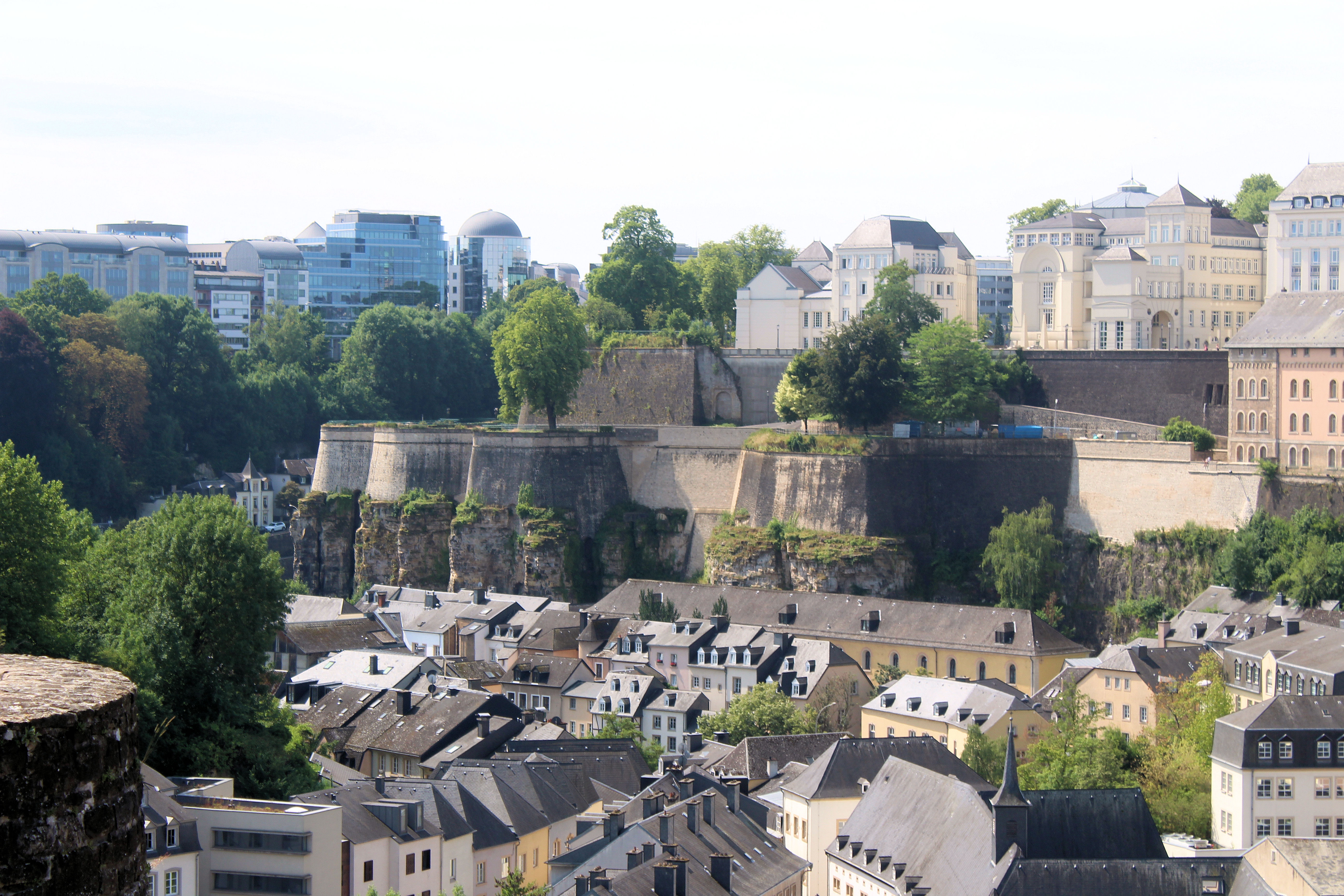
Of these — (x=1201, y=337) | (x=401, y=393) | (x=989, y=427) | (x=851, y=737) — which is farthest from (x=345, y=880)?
(x=401, y=393)

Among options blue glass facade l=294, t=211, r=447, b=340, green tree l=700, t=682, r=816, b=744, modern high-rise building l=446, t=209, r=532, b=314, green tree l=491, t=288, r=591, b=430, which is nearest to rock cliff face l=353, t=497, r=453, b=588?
green tree l=491, t=288, r=591, b=430

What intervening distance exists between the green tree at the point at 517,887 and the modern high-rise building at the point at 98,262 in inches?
4013

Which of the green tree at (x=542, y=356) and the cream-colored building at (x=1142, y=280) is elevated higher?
the cream-colored building at (x=1142, y=280)

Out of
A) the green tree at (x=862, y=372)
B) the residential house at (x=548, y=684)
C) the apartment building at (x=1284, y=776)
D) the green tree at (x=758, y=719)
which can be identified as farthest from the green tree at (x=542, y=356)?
the apartment building at (x=1284, y=776)

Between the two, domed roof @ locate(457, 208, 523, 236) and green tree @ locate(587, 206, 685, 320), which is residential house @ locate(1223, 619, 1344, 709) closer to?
green tree @ locate(587, 206, 685, 320)

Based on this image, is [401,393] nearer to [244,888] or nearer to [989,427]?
[989,427]

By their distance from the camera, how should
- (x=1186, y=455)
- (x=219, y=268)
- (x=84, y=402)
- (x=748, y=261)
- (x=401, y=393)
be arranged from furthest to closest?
(x=219, y=268), (x=401, y=393), (x=748, y=261), (x=84, y=402), (x=1186, y=455)

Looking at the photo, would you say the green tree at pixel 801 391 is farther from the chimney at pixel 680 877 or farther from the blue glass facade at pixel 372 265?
the blue glass facade at pixel 372 265

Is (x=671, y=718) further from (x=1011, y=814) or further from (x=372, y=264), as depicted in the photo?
(x=372, y=264)

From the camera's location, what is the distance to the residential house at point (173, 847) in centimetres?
2542

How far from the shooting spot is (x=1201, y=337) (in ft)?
235

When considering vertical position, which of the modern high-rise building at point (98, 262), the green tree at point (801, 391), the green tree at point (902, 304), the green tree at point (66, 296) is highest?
the modern high-rise building at point (98, 262)

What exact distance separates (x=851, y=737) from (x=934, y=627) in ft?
43.9

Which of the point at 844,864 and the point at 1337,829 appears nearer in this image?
the point at 844,864
